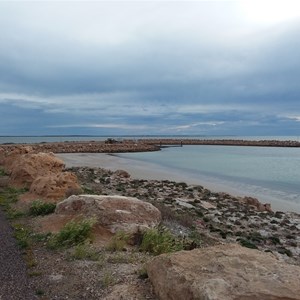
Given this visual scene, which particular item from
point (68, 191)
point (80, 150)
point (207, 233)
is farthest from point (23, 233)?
point (80, 150)

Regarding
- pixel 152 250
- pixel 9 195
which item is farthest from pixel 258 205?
pixel 152 250

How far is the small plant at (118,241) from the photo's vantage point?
27.5ft

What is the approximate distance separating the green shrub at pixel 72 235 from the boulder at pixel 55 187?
5341mm

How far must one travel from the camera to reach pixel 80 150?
69.2m

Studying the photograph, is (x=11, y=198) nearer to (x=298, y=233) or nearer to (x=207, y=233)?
(x=207, y=233)

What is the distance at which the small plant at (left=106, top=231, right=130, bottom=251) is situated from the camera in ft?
27.5

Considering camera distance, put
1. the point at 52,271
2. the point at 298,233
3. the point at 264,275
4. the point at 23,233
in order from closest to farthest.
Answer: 1. the point at 264,275
2. the point at 52,271
3. the point at 23,233
4. the point at 298,233

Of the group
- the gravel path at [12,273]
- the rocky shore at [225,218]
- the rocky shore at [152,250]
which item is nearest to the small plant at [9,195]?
the rocky shore at [152,250]

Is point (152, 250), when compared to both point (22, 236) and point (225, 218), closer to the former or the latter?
point (22, 236)

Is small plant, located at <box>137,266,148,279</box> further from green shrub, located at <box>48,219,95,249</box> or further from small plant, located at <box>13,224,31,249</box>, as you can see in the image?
small plant, located at <box>13,224,31,249</box>

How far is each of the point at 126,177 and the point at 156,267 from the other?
22913 millimetres

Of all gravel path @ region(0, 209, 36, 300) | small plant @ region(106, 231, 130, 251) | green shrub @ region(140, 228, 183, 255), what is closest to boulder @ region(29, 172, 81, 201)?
gravel path @ region(0, 209, 36, 300)

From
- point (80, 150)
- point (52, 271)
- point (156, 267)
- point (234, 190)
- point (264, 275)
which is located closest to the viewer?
point (264, 275)

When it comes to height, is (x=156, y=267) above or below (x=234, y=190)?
above
